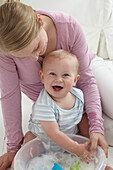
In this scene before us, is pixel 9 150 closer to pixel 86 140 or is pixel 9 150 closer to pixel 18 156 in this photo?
pixel 18 156

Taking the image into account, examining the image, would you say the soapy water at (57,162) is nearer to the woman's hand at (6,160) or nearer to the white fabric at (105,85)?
the woman's hand at (6,160)

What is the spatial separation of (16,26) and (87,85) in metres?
0.57

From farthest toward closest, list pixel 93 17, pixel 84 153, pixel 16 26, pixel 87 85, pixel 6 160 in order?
1. pixel 93 17
2. pixel 87 85
3. pixel 6 160
4. pixel 84 153
5. pixel 16 26

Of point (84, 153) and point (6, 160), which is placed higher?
point (84, 153)

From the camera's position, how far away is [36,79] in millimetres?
1189

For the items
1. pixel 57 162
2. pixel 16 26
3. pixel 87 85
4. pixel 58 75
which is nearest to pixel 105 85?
pixel 87 85

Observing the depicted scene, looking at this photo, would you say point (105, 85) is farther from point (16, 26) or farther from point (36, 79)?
point (16, 26)

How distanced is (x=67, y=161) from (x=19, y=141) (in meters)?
0.28

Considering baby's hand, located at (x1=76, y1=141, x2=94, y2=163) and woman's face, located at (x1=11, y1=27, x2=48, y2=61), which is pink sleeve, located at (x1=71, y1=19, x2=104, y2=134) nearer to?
baby's hand, located at (x1=76, y1=141, x2=94, y2=163)

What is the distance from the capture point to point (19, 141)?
1190mm

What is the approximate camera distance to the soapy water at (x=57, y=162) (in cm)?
101

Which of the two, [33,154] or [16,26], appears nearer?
[16,26]

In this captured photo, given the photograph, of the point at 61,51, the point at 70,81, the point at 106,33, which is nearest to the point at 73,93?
the point at 70,81

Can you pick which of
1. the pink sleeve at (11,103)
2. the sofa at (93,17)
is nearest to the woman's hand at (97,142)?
the pink sleeve at (11,103)
